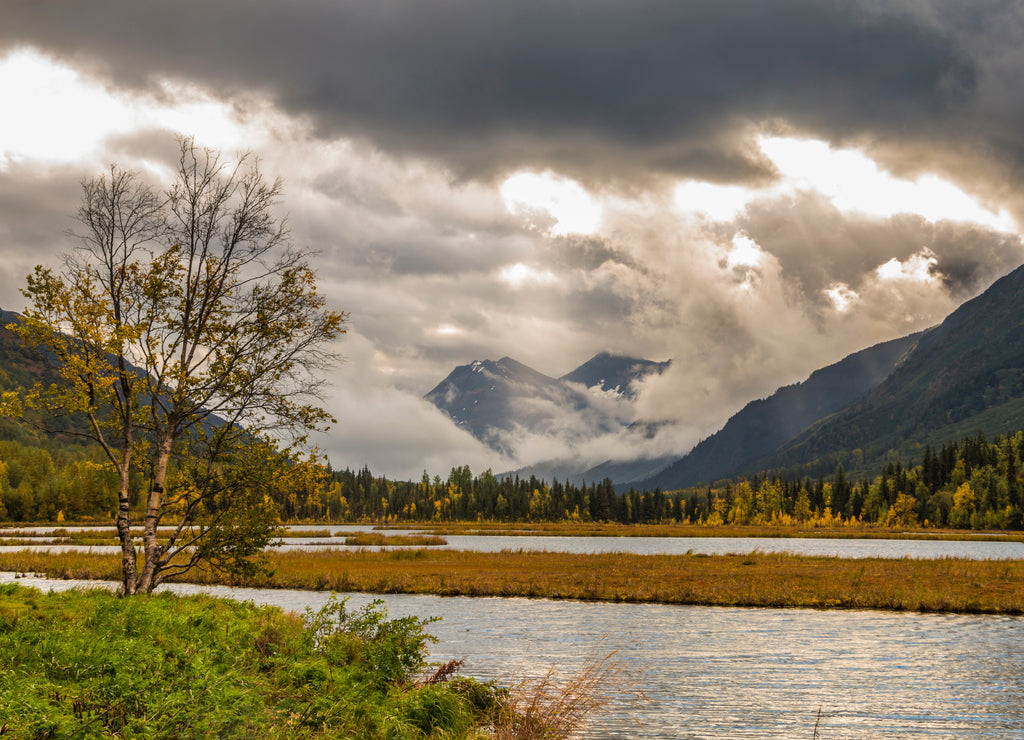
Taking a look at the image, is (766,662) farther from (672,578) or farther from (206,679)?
(672,578)

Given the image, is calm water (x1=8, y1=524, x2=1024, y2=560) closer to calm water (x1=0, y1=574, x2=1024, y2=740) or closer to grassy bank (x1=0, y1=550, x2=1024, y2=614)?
grassy bank (x1=0, y1=550, x2=1024, y2=614)

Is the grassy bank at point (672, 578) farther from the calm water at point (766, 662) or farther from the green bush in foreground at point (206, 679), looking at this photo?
the green bush in foreground at point (206, 679)

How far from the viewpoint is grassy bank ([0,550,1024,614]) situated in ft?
161

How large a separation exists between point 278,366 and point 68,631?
12307mm

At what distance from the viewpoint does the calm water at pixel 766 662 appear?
70.3ft

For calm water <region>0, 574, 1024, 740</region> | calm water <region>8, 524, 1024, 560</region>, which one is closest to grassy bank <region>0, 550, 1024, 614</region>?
calm water <region>0, 574, 1024, 740</region>

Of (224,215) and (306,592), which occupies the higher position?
(224,215)

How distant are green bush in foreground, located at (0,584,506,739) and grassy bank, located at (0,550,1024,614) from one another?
97.5ft

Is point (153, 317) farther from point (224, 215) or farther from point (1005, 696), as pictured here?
point (1005, 696)

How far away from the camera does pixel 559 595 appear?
5281 cm

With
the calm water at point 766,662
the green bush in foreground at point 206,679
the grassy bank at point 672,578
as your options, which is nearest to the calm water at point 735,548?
the grassy bank at point 672,578

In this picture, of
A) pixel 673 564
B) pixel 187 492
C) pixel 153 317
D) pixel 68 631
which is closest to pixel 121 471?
pixel 187 492

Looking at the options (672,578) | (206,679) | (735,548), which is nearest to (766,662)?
(206,679)

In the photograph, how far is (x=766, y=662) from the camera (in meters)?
29.9
